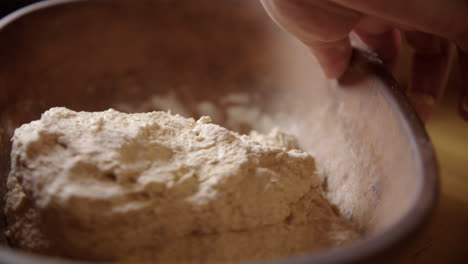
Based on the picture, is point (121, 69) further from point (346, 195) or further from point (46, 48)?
point (346, 195)

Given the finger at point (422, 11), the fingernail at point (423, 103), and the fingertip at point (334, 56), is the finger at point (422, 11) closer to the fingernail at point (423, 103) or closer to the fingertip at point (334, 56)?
the fingertip at point (334, 56)

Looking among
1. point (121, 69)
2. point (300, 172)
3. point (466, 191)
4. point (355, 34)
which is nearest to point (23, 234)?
point (300, 172)

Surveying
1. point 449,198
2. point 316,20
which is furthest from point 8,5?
point 449,198

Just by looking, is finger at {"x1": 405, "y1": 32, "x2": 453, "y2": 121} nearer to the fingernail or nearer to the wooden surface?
the fingernail

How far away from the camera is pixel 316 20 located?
58 centimetres

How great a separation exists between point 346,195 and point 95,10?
0.59 metres

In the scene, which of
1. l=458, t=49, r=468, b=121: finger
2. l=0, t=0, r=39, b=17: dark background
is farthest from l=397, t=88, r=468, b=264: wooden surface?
l=0, t=0, r=39, b=17: dark background

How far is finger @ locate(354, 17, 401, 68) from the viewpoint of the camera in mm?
719

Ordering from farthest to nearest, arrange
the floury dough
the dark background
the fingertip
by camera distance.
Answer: the dark background < the fingertip < the floury dough

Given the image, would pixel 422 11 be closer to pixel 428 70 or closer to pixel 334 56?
pixel 334 56

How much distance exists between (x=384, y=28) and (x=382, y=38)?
2.2 inches

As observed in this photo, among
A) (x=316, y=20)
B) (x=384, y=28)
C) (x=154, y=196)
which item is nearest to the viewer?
(x=154, y=196)

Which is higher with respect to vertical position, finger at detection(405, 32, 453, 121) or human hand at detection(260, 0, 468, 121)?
human hand at detection(260, 0, 468, 121)

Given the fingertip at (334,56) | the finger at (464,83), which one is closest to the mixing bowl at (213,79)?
the fingertip at (334,56)
